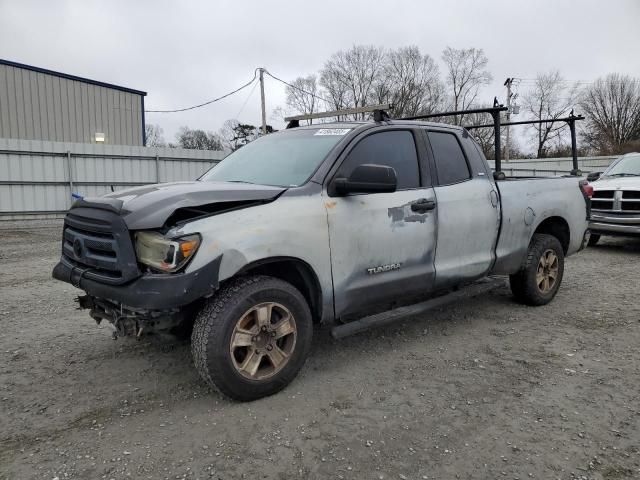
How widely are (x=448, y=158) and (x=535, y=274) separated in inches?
68.2

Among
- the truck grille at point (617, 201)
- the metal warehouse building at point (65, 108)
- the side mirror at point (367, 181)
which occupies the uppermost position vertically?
the metal warehouse building at point (65, 108)

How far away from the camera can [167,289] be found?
2.74 metres

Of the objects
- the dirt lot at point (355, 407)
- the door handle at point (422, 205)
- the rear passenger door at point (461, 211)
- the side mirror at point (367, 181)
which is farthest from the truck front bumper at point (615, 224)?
the side mirror at point (367, 181)

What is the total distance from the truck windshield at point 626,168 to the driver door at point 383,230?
7.39 m

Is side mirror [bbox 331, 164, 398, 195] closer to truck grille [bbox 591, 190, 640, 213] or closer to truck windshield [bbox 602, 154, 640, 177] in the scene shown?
truck grille [bbox 591, 190, 640, 213]

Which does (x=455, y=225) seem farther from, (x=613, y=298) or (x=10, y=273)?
(x=10, y=273)

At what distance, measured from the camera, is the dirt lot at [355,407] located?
8.20ft

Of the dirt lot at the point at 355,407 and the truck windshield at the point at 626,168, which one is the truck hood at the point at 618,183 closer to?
the truck windshield at the point at 626,168

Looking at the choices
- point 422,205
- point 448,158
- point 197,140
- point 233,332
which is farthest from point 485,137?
point 197,140

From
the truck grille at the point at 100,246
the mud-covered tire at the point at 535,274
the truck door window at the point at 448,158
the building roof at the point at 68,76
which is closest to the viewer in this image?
the truck grille at the point at 100,246

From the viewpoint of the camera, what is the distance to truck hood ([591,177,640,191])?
28.3 ft

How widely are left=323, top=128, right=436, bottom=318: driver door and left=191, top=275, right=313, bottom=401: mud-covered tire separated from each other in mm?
388

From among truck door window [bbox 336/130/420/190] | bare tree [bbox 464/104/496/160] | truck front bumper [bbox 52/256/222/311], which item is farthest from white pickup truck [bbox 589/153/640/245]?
truck front bumper [bbox 52/256/222/311]

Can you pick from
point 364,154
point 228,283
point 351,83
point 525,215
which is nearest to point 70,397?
point 228,283
